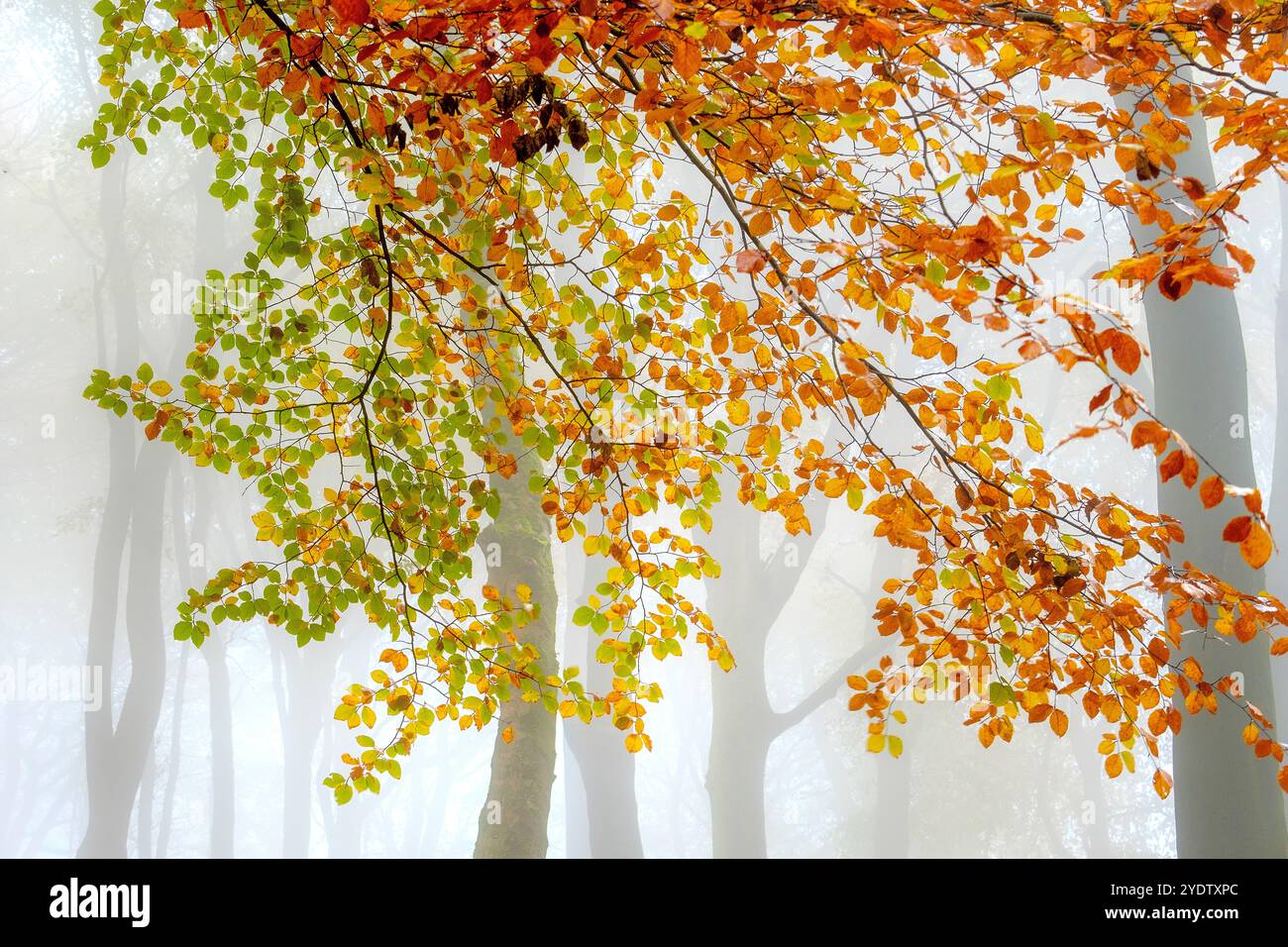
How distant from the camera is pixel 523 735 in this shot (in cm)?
667

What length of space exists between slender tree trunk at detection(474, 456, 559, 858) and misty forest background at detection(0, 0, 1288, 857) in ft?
14.5

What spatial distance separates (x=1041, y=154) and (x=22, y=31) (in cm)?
1942

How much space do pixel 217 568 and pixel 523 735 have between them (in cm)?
1629

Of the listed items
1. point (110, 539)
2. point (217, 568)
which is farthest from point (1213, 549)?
point (217, 568)

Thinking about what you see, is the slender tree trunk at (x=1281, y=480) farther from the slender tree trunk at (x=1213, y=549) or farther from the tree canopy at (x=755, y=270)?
the tree canopy at (x=755, y=270)

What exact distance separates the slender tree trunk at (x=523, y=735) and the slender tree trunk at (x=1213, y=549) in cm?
414

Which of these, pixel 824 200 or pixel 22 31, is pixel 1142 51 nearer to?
pixel 824 200

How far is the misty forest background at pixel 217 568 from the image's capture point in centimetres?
1265

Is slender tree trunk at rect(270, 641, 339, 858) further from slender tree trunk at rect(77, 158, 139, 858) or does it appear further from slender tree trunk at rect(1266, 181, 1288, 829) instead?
slender tree trunk at rect(1266, 181, 1288, 829)

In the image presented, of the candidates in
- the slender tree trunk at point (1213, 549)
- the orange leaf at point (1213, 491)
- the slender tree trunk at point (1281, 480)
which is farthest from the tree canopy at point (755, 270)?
the slender tree trunk at point (1281, 480)

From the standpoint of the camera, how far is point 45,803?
27.9 m

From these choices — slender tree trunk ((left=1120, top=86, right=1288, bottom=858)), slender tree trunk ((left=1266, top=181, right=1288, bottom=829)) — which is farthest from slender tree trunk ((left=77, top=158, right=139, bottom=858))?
slender tree trunk ((left=1266, top=181, right=1288, bottom=829))

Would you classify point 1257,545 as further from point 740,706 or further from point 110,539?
point 110,539
